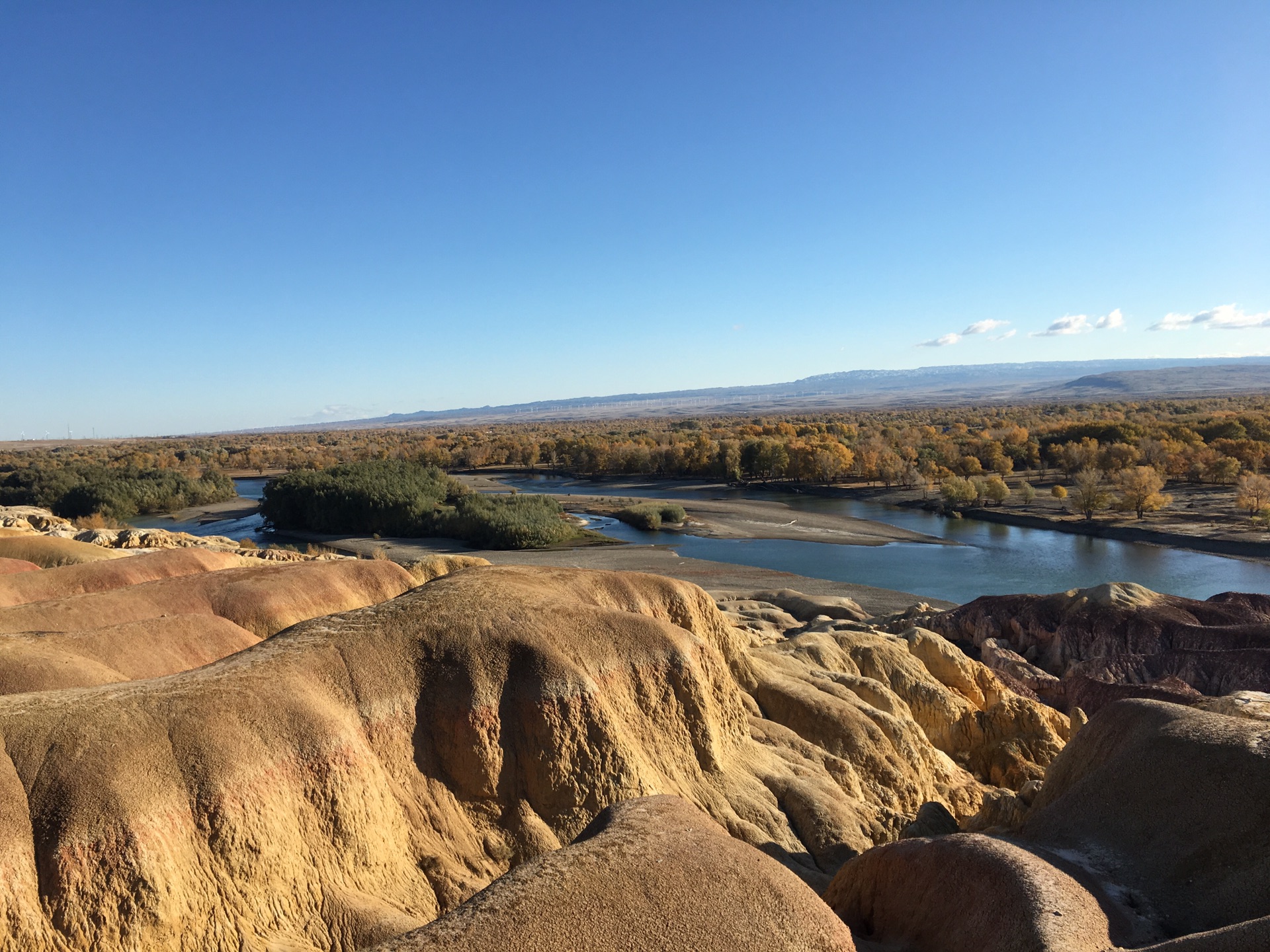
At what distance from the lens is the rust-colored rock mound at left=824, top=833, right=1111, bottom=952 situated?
11.2 m

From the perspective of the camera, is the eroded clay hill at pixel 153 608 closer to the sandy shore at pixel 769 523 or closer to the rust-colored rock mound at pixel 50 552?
the rust-colored rock mound at pixel 50 552

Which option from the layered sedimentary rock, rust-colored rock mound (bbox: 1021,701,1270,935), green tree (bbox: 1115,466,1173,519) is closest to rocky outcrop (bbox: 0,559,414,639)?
the layered sedimentary rock

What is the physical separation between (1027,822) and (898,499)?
81.9m

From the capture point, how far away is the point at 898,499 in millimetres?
95688

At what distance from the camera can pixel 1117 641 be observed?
3412 centimetres

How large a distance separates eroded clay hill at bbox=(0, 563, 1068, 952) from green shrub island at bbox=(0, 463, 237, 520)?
7601 cm

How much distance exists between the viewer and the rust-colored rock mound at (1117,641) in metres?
30.0

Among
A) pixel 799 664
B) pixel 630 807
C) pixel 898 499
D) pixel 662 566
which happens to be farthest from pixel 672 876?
pixel 898 499

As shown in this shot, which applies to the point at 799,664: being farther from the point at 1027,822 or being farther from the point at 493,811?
the point at 493,811

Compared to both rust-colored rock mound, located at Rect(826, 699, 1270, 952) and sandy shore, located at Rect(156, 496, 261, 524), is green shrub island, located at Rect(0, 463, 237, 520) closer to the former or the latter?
sandy shore, located at Rect(156, 496, 261, 524)

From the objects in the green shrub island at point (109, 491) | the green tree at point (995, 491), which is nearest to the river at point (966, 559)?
the green shrub island at point (109, 491)

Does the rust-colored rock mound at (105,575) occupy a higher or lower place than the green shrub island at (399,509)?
higher

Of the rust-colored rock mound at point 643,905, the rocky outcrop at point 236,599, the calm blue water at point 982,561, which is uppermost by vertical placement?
the rocky outcrop at point 236,599

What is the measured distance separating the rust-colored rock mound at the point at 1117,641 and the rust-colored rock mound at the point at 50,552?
129 feet
